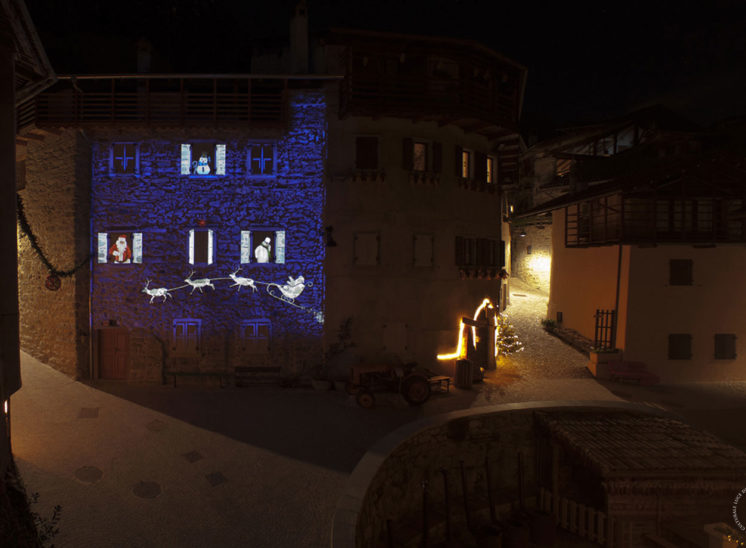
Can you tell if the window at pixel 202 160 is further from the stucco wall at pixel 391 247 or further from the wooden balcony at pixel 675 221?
the wooden balcony at pixel 675 221

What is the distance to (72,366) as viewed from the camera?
52.0 ft

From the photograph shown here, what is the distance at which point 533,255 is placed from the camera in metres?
34.5

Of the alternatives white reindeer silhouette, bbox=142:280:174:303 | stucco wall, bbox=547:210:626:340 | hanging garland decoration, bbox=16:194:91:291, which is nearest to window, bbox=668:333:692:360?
stucco wall, bbox=547:210:626:340

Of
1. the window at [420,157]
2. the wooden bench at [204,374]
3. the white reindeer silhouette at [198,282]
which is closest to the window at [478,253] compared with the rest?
the window at [420,157]

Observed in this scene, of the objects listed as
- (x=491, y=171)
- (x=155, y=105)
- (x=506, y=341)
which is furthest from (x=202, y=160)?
(x=506, y=341)

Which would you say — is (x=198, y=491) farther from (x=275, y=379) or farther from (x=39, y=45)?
(x=39, y=45)

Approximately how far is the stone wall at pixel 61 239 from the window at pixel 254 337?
6292 mm

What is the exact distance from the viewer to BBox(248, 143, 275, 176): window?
53.3 ft

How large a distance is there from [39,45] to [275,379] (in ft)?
40.5

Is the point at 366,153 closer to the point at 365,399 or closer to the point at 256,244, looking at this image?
the point at 256,244

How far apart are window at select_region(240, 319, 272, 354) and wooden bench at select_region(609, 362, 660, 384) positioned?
14954mm

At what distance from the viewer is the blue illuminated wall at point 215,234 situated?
16.1 m

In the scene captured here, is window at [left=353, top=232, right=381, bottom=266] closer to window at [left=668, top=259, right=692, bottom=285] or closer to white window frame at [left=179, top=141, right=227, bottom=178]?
white window frame at [left=179, top=141, right=227, bottom=178]

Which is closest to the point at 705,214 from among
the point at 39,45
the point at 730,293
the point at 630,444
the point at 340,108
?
the point at 730,293
